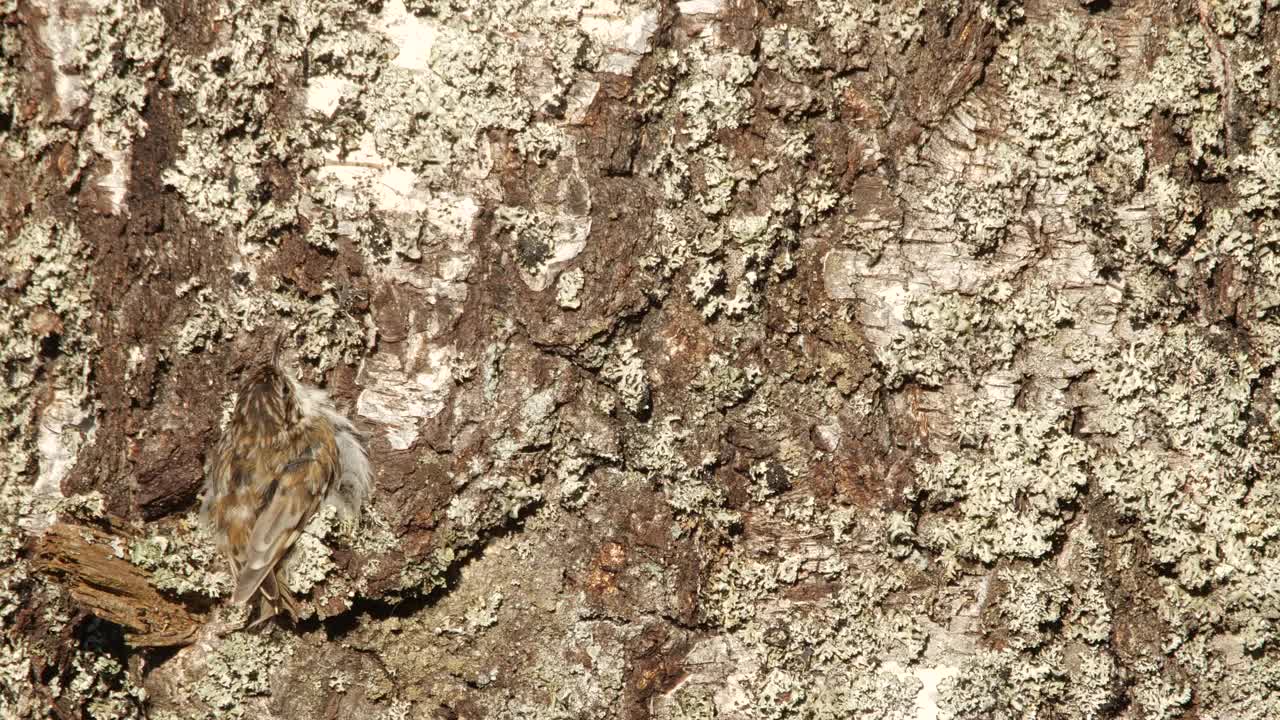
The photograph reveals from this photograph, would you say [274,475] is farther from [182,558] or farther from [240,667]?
[240,667]

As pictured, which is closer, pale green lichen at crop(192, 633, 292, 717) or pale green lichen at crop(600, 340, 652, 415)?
pale green lichen at crop(600, 340, 652, 415)

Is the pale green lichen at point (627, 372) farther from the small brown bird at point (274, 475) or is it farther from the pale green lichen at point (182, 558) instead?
the pale green lichen at point (182, 558)

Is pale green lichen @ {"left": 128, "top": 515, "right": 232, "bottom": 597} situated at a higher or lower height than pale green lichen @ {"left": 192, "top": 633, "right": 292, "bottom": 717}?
higher

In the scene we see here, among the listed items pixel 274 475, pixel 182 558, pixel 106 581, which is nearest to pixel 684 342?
pixel 274 475

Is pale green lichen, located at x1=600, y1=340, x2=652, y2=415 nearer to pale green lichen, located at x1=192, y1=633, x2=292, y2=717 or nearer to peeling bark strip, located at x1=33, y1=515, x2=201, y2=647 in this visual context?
pale green lichen, located at x1=192, y1=633, x2=292, y2=717

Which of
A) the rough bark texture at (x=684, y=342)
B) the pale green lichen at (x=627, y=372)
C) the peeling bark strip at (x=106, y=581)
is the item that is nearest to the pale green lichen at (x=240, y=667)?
the rough bark texture at (x=684, y=342)

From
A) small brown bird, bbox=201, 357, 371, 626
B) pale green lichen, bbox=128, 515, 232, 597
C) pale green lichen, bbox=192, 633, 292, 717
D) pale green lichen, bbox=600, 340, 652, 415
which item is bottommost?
pale green lichen, bbox=192, 633, 292, 717

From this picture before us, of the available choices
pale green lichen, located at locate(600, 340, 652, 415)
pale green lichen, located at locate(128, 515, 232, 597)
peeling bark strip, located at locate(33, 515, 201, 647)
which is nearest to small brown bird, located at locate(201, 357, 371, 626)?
pale green lichen, located at locate(128, 515, 232, 597)
